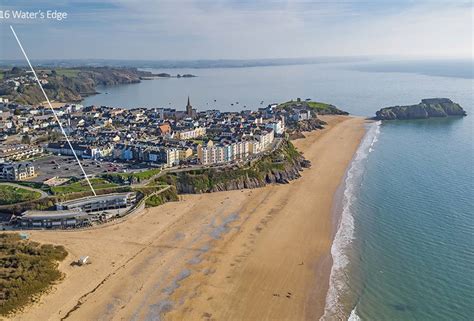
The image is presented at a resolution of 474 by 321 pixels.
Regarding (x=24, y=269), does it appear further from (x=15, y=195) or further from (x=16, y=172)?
(x=16, y=172)

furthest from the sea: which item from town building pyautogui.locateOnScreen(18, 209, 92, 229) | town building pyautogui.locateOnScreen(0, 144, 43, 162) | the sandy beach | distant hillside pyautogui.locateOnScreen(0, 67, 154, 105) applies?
distant hillside pyautogui.locateOnScreen(0, 67, 154, 105)

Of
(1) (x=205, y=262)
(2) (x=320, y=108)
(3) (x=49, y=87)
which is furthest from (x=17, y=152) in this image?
(3) (x=49, y=87)

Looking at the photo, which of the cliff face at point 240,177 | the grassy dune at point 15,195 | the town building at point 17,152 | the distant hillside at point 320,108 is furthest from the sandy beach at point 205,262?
the distant hillside at point 320,108

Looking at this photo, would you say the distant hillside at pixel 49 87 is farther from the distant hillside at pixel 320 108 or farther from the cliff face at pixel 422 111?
the cliff face at pixel 422 111

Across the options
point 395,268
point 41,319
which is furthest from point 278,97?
point 41,319

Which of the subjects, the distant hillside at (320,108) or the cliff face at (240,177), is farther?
the distant hillside at (320,108)
